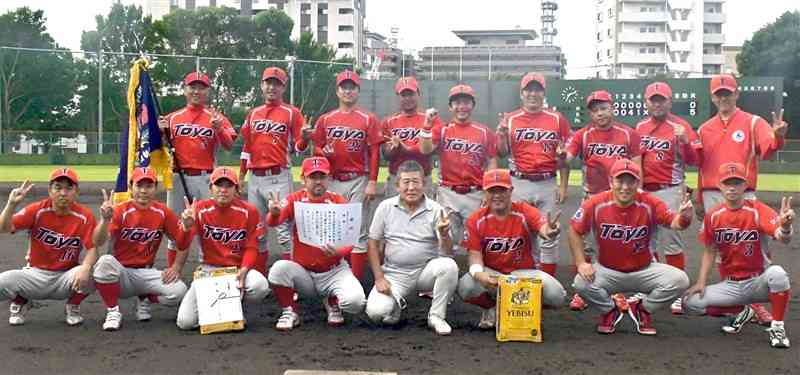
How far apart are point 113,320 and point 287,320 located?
137cm

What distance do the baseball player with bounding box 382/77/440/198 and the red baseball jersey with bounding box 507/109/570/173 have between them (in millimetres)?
834

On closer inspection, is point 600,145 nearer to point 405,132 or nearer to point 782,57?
point 405,132

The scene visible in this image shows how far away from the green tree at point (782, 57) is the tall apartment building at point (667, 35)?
3036 cm

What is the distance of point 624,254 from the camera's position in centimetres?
656

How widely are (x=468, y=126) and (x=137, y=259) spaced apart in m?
3.45

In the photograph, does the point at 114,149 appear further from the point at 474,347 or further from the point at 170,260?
the point at 474,347

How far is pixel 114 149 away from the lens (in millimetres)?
34000

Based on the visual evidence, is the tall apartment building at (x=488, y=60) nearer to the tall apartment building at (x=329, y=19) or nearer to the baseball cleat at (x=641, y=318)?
the tall apartment building at (x=329, y=19)

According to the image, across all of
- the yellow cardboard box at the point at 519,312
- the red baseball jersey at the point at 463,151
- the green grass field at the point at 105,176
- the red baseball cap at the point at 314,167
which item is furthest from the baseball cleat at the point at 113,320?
the green grass field at the point at 105,176

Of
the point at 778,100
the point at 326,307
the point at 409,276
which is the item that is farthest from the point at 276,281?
the point at 778,100

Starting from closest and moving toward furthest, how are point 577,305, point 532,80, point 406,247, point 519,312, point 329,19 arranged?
1. point 519,312
2. point 406,247
3. point 577,305
4. point 532,80
5. point 329,19

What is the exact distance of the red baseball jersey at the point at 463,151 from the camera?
8.15 metres

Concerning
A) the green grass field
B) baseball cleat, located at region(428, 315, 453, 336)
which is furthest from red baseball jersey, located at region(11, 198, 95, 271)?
the green grass field

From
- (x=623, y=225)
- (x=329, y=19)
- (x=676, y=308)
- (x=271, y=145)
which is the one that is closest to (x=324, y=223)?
(x=271, y=145)
